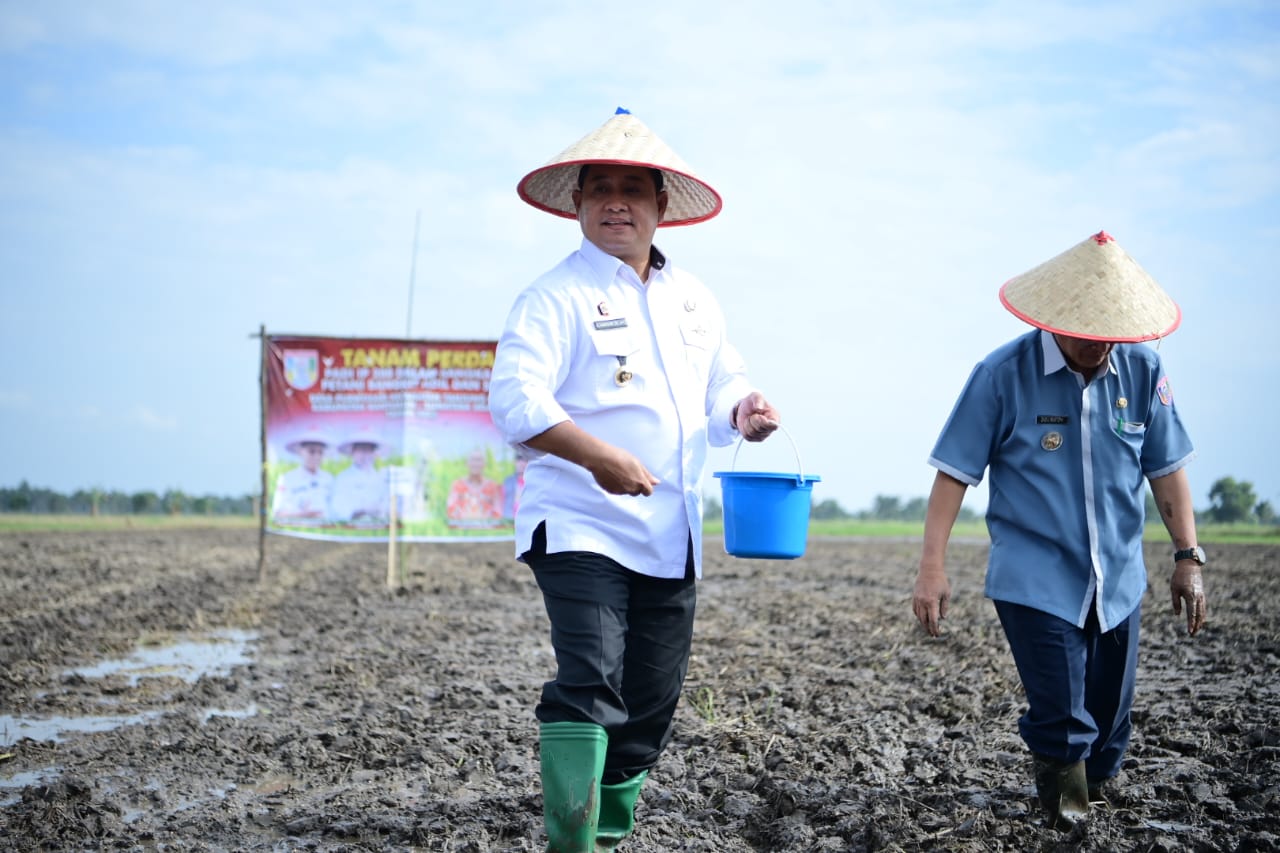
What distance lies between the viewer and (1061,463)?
11.3 feet

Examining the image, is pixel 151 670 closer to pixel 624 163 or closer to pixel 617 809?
pixel 617 809

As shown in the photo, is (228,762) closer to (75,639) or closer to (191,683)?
(191,683)

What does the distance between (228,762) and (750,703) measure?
234 cm

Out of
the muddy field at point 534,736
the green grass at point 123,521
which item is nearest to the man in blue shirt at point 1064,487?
the muddy field at point 534,736

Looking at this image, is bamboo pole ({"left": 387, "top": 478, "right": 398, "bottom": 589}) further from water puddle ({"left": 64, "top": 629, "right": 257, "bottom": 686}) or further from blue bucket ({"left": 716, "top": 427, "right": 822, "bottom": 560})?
blue bucket ({"left": 716, "top": 427, "right": 822, "bottom": 560})

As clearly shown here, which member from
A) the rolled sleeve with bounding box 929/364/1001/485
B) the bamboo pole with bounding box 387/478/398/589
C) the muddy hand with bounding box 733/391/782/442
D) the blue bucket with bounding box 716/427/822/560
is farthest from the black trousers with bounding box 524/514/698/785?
the bamboo pole with bounding box 387/478/398/589

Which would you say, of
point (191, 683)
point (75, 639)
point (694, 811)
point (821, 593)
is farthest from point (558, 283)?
point (821, 593)

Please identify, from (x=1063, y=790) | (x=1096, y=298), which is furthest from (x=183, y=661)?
(x=1096, y=298)

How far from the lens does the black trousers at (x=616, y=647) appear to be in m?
2.96

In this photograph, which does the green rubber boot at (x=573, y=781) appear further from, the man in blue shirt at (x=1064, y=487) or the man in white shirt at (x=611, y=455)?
the man in blue shirt at (x=1064, y=487)

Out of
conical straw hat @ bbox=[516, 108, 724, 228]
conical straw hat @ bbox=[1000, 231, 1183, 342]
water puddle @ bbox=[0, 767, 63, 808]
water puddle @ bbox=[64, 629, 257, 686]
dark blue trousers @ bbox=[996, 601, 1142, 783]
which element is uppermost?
conical straw hat @ bbox=[516, 108, 724, 228]

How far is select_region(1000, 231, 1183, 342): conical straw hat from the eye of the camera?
326cm

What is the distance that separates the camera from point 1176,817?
11.8 ft

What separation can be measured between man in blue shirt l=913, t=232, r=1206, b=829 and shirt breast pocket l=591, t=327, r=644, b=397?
1.01 meters
